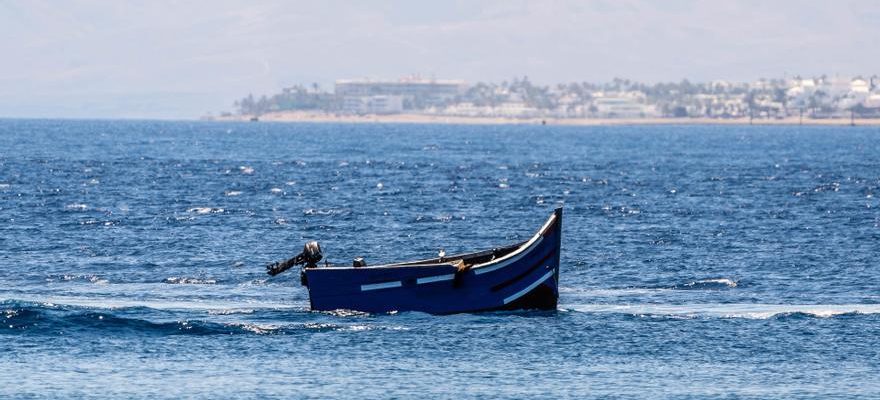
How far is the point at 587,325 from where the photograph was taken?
46375 millimetres

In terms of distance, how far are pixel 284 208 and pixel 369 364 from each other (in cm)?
5176

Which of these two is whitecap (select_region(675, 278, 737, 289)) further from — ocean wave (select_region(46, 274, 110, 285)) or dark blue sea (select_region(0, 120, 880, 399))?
ocean wave (select_region(46, 274, 110, 285))

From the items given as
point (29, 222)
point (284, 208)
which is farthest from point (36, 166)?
point (29, 222)

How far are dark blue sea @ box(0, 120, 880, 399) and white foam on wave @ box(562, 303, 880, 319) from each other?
13 centimetres

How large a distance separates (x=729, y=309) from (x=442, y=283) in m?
9.40

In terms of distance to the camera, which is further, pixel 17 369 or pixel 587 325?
pixel 587 325

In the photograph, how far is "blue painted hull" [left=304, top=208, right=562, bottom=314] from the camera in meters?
47.7

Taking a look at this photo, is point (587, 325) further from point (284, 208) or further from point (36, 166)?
point (36, 166)

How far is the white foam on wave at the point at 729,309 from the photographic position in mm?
48719

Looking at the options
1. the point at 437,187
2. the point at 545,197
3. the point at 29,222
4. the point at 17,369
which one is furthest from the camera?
the point at 437,187

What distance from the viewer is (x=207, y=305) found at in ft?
168

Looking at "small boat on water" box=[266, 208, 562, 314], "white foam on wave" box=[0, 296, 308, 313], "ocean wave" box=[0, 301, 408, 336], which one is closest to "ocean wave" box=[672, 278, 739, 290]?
"small boat on water" box=[266, 208, 562, 314]

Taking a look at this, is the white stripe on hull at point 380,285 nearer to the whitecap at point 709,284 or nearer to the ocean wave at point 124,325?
the ocean wave at point 124,325

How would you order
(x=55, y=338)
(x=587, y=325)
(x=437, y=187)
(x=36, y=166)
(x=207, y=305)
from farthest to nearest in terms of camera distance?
(x=36, y=166) → (x=437, y=187) → (x=207, y=305) → (x=587, y=325) → (x=55, y=338)
